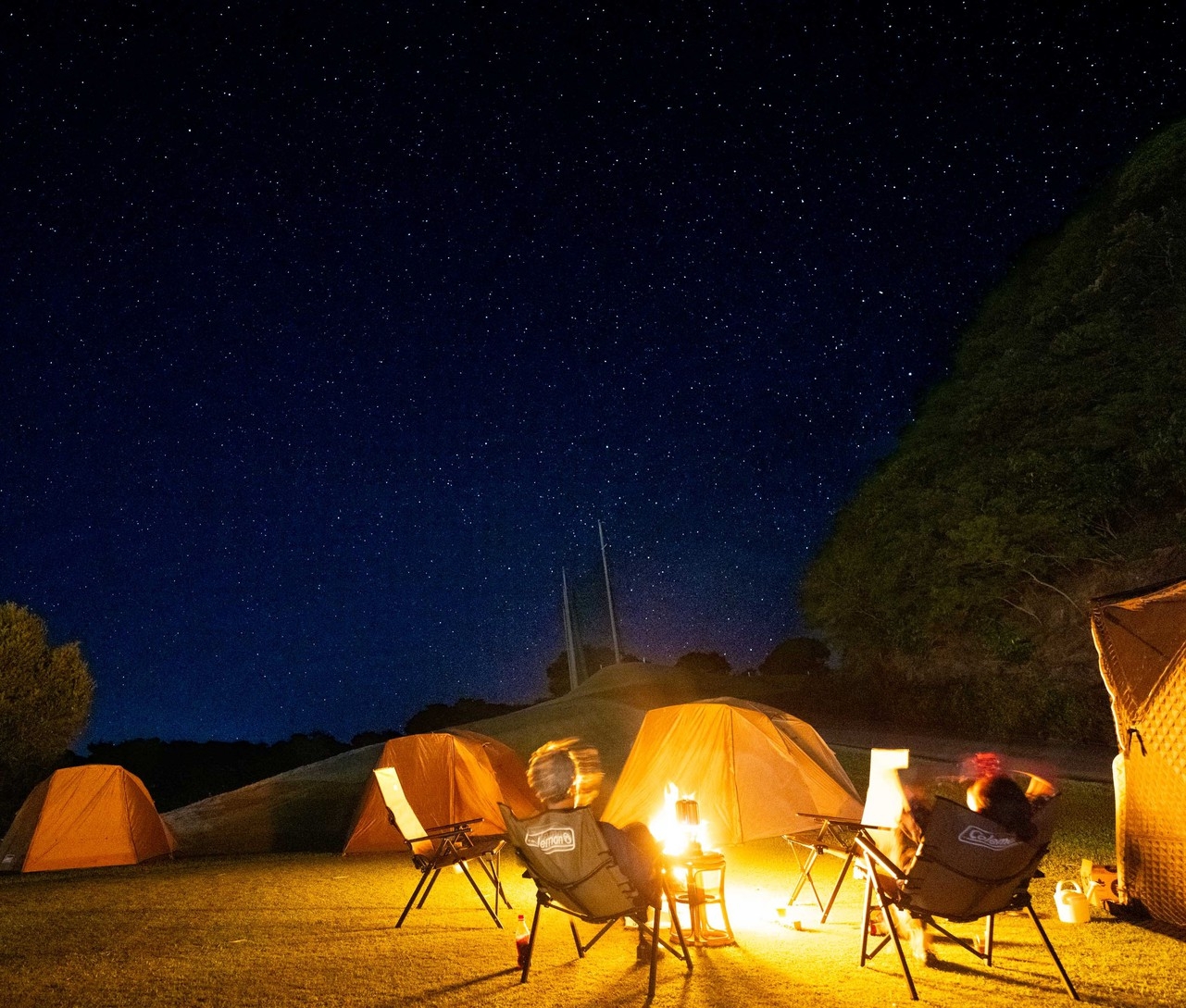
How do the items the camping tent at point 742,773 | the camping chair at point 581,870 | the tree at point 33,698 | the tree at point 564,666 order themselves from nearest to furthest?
the camping chair at point 581,870 → the camping tent at point 742,773 → the tree at point 33,698 → the tree at point 564,666

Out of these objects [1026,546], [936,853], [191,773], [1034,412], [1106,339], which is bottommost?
[191,773]

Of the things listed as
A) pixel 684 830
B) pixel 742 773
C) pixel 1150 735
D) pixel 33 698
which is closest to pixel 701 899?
pixel 684 830

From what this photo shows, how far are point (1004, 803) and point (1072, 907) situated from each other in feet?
5.21

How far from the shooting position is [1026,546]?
1836 centimetres

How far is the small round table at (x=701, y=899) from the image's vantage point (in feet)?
18.5

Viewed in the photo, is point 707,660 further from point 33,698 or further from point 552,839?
point 552,839

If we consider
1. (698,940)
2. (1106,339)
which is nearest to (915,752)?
(1106,339)

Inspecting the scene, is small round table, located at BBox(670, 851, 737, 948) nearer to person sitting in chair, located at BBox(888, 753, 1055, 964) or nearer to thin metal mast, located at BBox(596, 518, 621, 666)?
person sitting in chair, located at BBox(888, 753, 1055, 964)

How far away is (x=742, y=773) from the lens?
965 centimetres

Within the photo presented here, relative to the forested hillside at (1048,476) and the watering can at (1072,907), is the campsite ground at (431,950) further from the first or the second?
the forested hillside at (1048,476)

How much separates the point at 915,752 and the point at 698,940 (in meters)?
14.9

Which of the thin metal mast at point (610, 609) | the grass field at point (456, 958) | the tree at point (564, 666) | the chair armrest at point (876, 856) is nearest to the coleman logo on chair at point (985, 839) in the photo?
the chair armrest at point (876, 856)

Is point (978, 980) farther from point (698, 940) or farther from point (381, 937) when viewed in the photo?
point (381, 937)

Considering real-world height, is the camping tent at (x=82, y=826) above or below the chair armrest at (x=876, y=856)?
below
